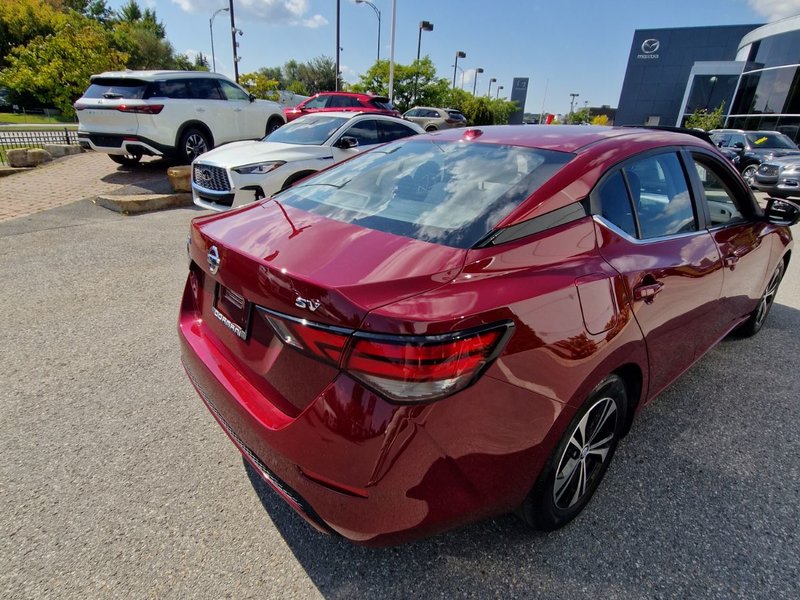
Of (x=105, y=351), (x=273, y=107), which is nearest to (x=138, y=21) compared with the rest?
(x=273, y=107)

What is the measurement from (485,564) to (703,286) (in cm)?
181

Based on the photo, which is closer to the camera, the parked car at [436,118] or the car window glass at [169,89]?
the car window glass at [169,89]

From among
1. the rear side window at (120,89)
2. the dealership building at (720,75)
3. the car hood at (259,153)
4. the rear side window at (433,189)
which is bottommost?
the car hood at (259,153)

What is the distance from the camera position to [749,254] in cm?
305

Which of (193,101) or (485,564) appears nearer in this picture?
(485,564)

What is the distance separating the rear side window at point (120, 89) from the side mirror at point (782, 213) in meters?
9.69

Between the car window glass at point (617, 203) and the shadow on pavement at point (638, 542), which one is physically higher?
the car window glass at point (617, 203)

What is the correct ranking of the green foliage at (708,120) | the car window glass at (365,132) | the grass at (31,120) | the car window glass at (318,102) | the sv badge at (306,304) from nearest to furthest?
the sv badge at (306,304)
the car window glass at (365,132)
the car window glass at (318,102)
the grass at (31,120)
the green foliage at (708,120)

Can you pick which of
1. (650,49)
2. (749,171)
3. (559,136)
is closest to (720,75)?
(650,49)

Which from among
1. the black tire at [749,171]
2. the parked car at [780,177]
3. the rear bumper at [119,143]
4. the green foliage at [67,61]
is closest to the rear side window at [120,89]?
the rear bumper at [119,143]

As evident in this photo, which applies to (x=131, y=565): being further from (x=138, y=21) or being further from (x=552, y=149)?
(x=138, y=21)

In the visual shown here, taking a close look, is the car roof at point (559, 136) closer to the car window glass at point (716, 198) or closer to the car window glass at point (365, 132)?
the car window glass at point (716, 198)

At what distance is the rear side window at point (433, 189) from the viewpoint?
5.81ft

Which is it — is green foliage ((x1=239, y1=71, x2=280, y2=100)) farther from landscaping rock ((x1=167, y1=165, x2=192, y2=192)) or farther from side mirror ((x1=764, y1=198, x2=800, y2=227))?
side mirror ((x1=764, y1=198, x2=800, y2=227))
